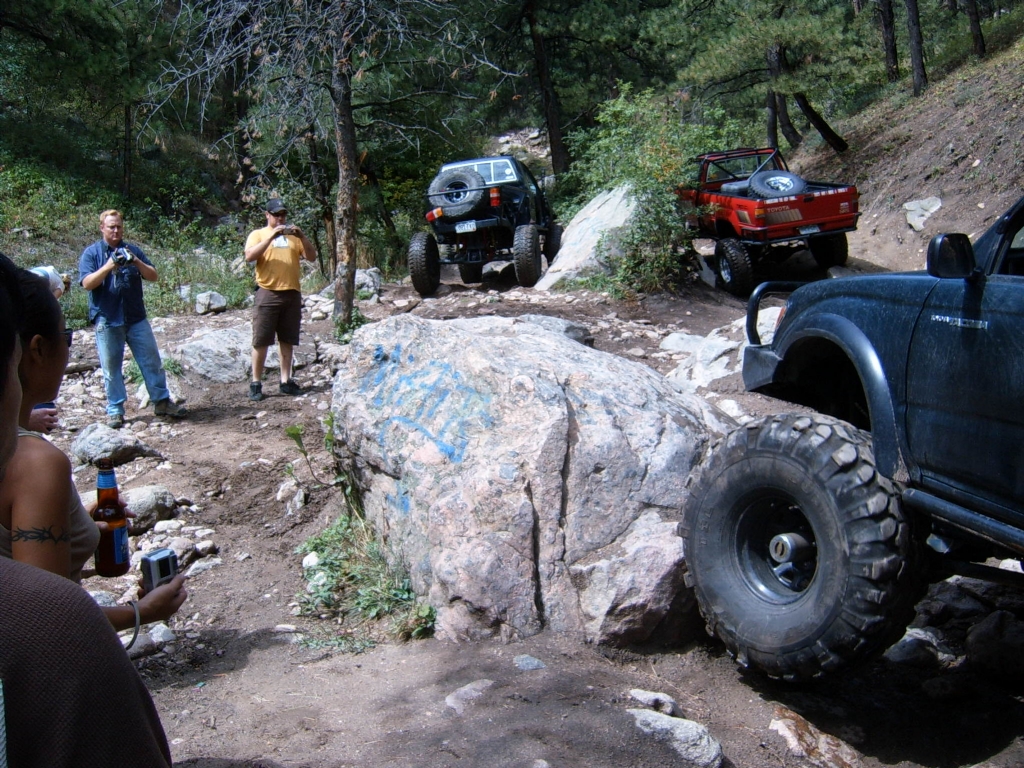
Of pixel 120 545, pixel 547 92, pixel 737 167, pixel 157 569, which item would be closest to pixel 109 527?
pixel 120 545

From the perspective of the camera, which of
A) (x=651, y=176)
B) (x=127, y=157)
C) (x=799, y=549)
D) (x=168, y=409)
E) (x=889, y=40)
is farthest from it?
(x=889, y=40)

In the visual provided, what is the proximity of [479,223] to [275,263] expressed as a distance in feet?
15.7

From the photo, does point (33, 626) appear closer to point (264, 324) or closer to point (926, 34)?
point (264, 324)

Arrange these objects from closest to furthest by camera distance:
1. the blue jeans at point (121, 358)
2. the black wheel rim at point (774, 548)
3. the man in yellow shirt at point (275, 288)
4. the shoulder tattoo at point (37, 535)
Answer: the shoulder tattoo at point (37, 535) → the black wheel rim at point (774, 548) → the blue jeans at point (121, 358) → the man in yellow shirt at point (275, 288)

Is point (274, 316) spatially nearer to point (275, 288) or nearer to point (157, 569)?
point (275, 288)

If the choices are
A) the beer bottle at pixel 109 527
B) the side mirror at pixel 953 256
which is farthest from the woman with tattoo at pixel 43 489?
the side mirror at pixel 953 256

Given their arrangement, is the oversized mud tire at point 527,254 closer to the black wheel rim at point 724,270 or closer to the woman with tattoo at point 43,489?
the black wheel rim at point 724,270

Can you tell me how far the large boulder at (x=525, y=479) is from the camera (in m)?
3.76

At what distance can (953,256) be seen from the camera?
284cm

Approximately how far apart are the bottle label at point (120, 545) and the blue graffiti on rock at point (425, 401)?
1.72 m

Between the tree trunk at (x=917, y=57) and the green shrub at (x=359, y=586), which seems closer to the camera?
the green shrub at (x=359, y=586)

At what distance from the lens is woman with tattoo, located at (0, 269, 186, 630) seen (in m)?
1.86

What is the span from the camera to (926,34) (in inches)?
1179

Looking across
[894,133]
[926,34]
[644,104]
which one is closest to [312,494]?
[644,104]
